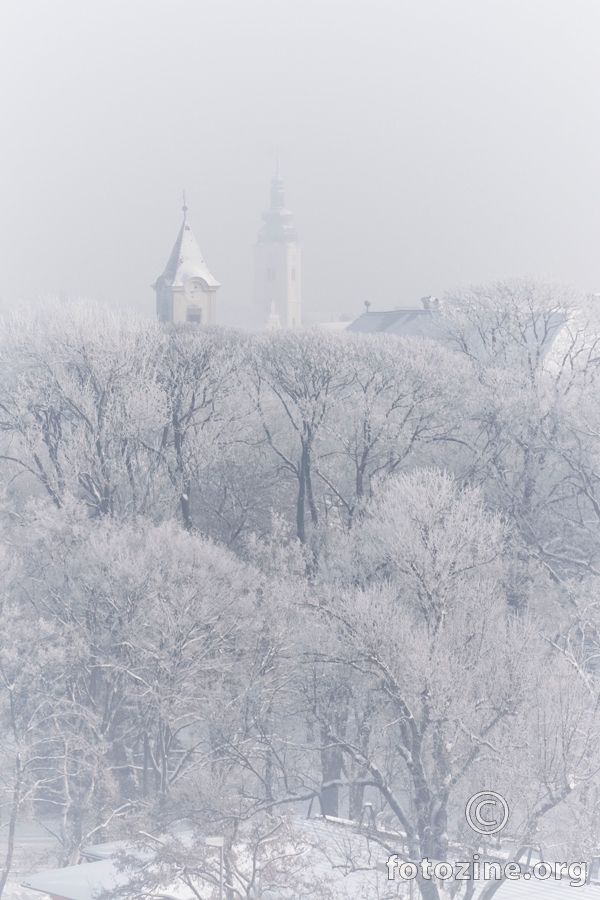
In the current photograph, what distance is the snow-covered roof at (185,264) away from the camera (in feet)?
257

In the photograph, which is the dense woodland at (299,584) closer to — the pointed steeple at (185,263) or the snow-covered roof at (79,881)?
the snow-covered roof at (79,881)

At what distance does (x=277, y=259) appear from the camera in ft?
516

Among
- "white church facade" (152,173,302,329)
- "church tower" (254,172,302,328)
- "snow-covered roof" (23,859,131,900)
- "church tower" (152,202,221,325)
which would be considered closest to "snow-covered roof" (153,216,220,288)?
"church tower" (152,202,221,325)

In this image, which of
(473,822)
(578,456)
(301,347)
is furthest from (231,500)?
(473,822)

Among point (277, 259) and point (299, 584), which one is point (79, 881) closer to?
point (299, 584)

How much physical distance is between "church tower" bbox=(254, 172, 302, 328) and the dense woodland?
386 ft

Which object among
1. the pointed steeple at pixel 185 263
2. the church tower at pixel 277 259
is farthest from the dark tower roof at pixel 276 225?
the pointed steeple at pixel 185 263

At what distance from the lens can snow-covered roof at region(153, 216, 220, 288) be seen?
257ft

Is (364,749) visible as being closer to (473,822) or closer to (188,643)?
(473,822)

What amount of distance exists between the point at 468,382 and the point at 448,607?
41.7 feet

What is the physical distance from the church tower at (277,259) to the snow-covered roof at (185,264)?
72131 millimetres

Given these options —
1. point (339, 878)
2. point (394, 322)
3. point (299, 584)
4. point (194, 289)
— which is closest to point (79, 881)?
point (339, 878)

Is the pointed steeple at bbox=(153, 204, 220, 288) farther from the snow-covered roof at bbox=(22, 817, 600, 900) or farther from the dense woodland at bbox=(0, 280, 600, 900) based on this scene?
the snow-covered roof at bbox=(22, 817, 600, 900)

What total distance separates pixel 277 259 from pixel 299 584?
5366 inches
